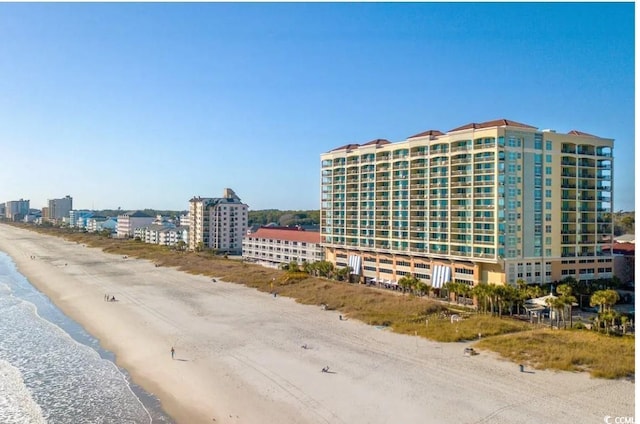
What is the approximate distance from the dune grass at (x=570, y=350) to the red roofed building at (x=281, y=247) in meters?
47.2

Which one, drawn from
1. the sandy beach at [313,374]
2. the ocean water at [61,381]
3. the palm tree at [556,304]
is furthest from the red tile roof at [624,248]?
the ocean water at [61,381]

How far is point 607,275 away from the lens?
59.1 metres

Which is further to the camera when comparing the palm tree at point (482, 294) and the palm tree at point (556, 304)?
the palm tree at point (482, 294)

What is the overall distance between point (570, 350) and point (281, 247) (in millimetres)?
61572

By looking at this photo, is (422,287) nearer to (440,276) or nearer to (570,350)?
(440,276)

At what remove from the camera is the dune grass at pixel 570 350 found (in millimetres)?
29719

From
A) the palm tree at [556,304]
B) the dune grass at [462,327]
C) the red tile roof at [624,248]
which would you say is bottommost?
the dune grass at [462,327]

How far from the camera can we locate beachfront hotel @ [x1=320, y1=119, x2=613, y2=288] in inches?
2100

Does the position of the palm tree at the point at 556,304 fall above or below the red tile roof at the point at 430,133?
below

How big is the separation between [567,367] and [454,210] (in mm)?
28976

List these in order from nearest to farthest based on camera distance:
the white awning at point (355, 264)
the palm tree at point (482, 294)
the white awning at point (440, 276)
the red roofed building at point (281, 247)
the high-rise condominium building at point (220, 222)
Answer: the palm tree at point (482, 294) < the white awning at point (440, 276) < the white awning at point (355, 264) < the red roofed building at point (281, 247) < the high-rise condominium building at point (220, 222)

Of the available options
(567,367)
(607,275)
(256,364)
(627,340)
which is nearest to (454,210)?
(607,275)

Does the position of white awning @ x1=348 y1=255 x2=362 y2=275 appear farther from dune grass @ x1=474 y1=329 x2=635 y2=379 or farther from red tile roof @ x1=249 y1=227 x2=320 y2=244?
dune grass @ x1=474 y1=329 x2=635 y2=379

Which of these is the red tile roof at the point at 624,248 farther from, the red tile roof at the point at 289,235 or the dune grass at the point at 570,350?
the red tile roof at the point at 289,235
